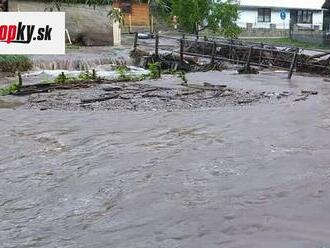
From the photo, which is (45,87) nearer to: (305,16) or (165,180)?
(165,180)

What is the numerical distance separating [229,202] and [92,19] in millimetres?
29887

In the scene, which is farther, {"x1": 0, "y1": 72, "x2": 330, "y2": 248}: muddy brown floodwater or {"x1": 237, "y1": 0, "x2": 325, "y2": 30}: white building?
{"x1": 237, "y1": 0, "x2": 325, "y2": 30}: white building

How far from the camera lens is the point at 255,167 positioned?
387 inches

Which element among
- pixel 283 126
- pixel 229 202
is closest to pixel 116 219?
pixel 229 202

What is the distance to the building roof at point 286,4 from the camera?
64106 mm

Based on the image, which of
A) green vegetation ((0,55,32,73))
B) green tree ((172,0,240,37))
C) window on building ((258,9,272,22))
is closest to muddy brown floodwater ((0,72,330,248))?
green vegetation ((0,55,32,73))

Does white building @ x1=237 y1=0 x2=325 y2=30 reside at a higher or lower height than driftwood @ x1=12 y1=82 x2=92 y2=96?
higher

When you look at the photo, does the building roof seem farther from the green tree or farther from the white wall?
the green tree

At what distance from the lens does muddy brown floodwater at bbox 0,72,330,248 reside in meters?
6.87

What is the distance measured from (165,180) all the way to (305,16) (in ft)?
207

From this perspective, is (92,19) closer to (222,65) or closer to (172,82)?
(222,65)

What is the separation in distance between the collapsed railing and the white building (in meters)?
35.1

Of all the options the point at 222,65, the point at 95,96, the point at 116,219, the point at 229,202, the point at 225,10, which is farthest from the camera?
the point at 225,10

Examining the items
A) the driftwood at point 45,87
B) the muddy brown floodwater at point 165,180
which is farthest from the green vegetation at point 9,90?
the muddy brown floodwater at point 165,180
